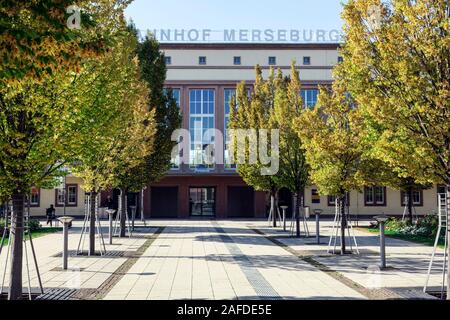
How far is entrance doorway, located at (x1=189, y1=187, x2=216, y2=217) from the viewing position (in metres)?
46.5

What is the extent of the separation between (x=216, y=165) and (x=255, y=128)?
18.3 metres

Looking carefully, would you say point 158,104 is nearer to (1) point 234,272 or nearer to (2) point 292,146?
(2) point 292,146

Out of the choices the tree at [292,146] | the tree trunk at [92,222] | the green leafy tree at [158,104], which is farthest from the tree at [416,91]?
the green leafy tree at [158,104]

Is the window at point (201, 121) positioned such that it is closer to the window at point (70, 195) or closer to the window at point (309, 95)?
the window at point (309, 95)

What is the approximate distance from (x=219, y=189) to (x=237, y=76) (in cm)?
1179

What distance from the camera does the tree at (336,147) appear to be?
16031mm

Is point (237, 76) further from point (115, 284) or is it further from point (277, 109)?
point (115, 284)

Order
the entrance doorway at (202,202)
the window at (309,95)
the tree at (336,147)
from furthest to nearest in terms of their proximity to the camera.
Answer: the entrance doorway at (202,202) < the window at (309,95) < the tree at (336,147)

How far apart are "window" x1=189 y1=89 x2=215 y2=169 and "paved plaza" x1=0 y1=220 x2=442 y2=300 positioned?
89.0 feet

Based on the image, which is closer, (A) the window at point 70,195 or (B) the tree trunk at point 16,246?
(B) the tree trunk at point 16,246

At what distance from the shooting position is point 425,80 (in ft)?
31.0

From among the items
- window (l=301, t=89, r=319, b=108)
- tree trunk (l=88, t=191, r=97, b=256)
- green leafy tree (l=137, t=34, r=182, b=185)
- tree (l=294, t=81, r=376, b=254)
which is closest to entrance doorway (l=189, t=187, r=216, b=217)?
window (l=301, t=89, r=319, b=108)

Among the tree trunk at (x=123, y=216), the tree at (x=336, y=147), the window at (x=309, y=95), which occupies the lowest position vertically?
the tree trunk at (x=123, y=216)
